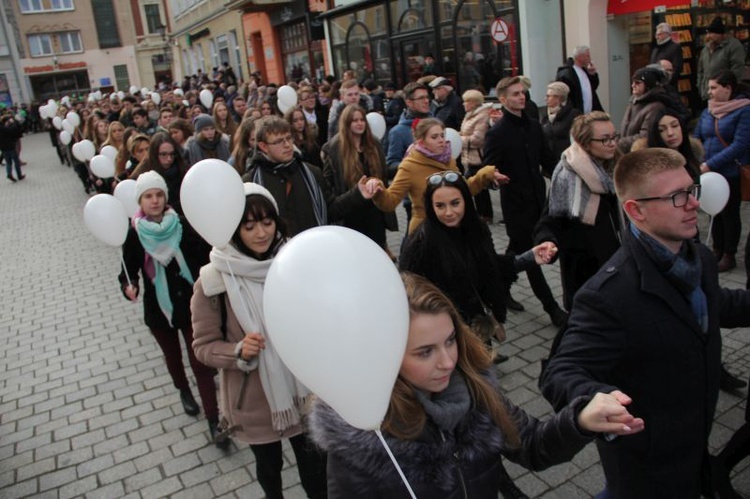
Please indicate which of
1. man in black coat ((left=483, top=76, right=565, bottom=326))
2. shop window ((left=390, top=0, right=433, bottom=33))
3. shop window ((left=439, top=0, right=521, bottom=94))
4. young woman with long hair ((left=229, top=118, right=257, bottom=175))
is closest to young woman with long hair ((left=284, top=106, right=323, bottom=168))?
young woman with long hair ((left=229, top=118, right=257, bottom=175))

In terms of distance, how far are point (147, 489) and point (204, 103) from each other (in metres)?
13.9

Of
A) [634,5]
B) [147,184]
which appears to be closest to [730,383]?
[147,184]

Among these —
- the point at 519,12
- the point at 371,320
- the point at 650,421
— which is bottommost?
the point at 650,421

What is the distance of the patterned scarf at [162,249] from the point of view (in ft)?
13.5

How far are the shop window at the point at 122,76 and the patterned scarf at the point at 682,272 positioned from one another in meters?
56.2

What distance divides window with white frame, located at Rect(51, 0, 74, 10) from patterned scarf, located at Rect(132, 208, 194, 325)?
5626cm

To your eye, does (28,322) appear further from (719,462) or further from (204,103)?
(204,103)

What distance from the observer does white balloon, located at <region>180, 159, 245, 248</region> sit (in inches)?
120

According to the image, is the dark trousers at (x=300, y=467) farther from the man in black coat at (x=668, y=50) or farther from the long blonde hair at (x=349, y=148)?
the man in black coat at (x=668, y=50)

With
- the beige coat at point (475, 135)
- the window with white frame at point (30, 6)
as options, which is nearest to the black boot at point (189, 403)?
the beige coat at point (475, 135)

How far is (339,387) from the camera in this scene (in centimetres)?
165

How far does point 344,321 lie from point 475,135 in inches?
260

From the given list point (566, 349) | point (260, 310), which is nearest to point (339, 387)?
point (566, 349)

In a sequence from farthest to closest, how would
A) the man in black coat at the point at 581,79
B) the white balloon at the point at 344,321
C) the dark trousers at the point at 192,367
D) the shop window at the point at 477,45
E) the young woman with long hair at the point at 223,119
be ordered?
the shop window at the point at 477,45 → the man in black coat at the point at 581,79 → the young woman with long hair at the point at 223,119 → the dark trousers at the point at 192,367 → the white balloon at the point at 344,321
